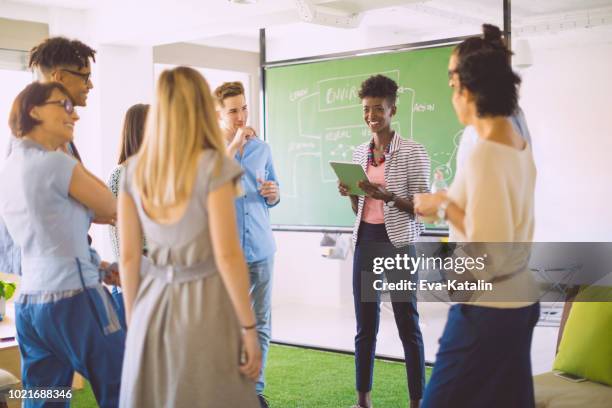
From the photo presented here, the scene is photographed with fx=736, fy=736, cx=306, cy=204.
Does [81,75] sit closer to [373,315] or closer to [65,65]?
[65,65]

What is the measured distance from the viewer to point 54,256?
89.7 inches

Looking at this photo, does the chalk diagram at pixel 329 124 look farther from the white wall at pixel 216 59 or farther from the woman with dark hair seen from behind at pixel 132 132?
the woman with dark hair seen from behind at pixel 132 132

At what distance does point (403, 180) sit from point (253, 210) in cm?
77

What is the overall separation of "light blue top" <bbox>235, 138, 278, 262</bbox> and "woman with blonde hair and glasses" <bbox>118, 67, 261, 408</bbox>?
1.59 metres

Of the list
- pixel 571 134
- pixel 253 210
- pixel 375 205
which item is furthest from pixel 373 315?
pixel 571 134

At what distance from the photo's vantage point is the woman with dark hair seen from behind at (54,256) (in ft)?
7.39

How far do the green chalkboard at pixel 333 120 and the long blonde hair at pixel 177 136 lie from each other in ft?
9.06

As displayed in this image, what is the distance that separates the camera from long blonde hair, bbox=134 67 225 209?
194cm

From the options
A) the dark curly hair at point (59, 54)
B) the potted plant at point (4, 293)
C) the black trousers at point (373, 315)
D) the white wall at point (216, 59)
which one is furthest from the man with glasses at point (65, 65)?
the white wall at point (216, 59)

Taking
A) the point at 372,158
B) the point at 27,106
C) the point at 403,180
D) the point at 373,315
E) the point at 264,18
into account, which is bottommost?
the point at 373,315

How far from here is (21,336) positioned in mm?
2359

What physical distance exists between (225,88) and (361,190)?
85cm

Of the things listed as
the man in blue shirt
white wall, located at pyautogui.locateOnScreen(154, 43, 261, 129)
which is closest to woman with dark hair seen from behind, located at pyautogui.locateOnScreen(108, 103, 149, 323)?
the man in blue shirt

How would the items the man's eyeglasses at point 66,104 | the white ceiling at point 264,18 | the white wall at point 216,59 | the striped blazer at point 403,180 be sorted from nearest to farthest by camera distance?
the man's eyeglasses at point 66,104 → the striped blazer at point 403,180 → the white ceiling at point 264,18 → the white wall at point 216,59
